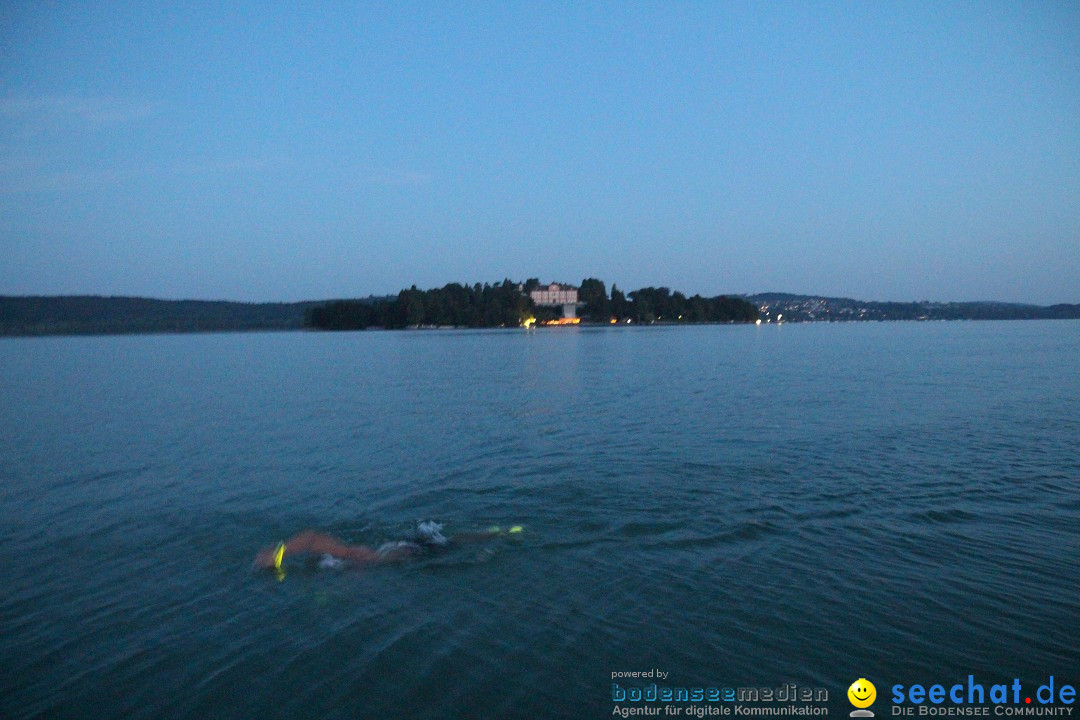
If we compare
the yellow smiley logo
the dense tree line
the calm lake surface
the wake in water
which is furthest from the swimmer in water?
the dense tree line

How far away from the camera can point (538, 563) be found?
36.2ft

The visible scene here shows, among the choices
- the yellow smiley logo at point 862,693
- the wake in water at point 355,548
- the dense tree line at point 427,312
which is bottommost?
the yellow smiley logo at point 862,693

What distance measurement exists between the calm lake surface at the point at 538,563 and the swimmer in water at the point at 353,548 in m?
0.32

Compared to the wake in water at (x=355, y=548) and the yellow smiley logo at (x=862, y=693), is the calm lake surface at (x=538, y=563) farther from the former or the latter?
the wake in water at (x=355, y=548)

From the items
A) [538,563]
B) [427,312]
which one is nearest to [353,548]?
[538,563]

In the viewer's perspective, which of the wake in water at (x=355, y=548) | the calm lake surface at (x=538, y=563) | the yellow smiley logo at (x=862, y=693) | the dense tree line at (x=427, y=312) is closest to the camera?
the yellow smiley logo at (x=862, y=693)

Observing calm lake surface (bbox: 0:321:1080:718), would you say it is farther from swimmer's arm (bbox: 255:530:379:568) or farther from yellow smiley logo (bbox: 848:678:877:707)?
swimmer's arm (bbox: 255:530:379:568)

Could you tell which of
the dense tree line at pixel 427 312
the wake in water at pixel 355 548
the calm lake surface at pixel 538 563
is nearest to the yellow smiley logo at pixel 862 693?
the calm lake surface at pixel 538 563

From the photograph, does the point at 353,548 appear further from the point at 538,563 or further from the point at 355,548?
the point at 538,563

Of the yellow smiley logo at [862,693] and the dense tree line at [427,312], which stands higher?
the dense tree line at [427,312]

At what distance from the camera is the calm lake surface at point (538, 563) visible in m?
7.75

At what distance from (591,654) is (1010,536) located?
805 cm

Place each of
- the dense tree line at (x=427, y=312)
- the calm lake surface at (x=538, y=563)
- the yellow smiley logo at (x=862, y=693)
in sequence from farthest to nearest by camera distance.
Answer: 1. the dense tree line at (x=427, y=312)
2. the calm lake surface at (x=538, y=563)
3. the yellow smiley logo at (x=862, y=693)

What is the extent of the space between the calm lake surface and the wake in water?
299 mm
